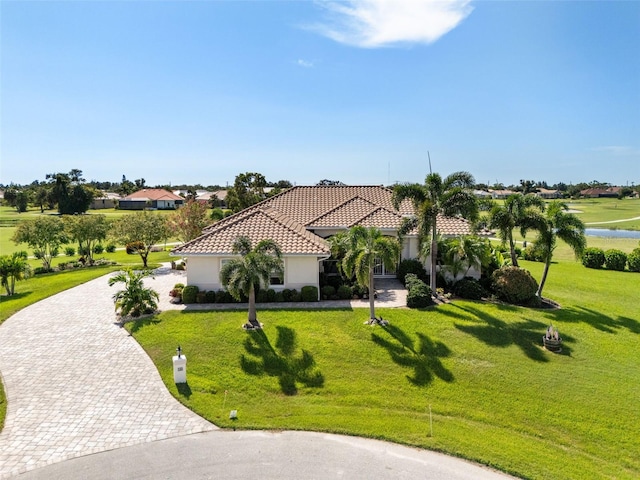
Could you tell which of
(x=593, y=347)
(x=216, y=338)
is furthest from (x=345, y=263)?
(x=593, y=347)

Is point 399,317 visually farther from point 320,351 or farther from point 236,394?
point 236,394

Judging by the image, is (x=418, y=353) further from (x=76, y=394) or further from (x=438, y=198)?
(x=76, y=394)

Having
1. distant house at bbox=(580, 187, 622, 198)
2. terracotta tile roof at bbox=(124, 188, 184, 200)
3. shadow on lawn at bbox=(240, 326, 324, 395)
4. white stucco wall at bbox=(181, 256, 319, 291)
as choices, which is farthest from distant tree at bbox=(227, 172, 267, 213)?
distant house at bbox=(580, 187, 622, 198)

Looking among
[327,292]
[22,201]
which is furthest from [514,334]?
[22,201]

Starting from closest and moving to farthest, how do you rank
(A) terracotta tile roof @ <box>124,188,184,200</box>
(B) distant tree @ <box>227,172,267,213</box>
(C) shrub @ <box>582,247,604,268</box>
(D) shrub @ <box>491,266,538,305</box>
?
(D) shrub @ <box>491,266,538,305</box> < (C) shrub @ <box>582,247,604,268</box> < (B) distant tree @ <box>227,172,267,213</box> < (A) terracotta tile roof @ <box>124,188,184,200</box>

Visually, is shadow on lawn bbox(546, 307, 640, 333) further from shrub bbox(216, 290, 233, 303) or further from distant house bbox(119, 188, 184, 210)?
distant house bbox(119, 188, 184, 210)

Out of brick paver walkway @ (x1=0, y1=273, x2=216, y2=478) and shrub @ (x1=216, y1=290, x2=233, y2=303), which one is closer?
brick paver walkway @ (x1=0, y1=273, x2=216, y2=478)

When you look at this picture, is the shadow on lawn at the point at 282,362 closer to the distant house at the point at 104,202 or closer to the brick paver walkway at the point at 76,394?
the brick paver walkway at the point at 76,394
